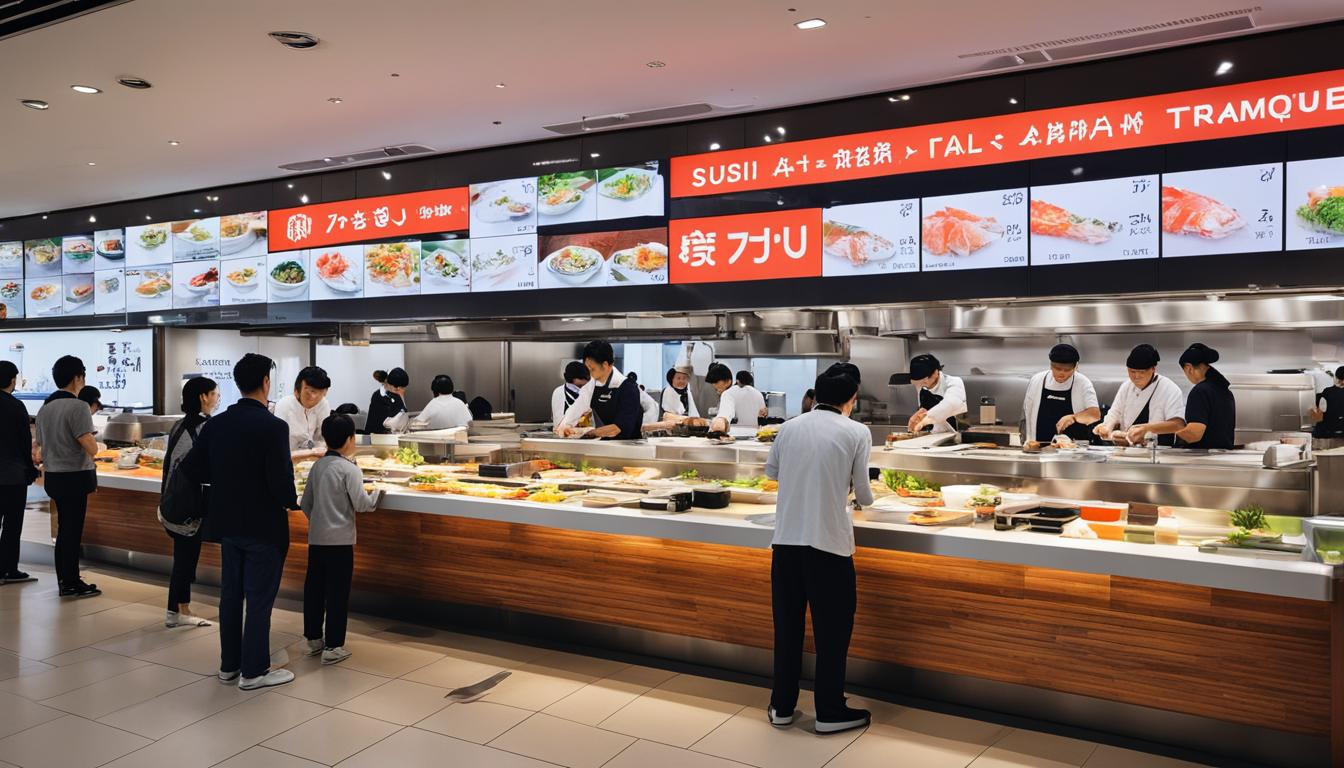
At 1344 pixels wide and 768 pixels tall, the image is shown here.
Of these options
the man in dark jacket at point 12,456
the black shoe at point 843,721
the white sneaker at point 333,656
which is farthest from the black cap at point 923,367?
the man in dark jacket at point 12,456

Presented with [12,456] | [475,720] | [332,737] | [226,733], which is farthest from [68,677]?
[12,456]

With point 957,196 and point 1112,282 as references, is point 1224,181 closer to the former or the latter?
point 1112,282

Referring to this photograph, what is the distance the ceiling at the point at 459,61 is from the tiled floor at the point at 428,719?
3.47 metres

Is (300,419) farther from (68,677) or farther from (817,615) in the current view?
(817,615)

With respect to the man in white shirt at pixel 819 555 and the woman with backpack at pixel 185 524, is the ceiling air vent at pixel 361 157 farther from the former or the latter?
the man in white shirt at pixel 819 555

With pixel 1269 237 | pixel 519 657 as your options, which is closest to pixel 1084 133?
pixel 1269 237

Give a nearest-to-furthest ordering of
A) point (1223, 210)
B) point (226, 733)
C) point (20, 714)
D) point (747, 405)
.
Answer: point (226, 733) → point (20, 714) → point (1223, 210) → point (747, 405)

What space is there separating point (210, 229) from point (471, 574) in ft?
18.1

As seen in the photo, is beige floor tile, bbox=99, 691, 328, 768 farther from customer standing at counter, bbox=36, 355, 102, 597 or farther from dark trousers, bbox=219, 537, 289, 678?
customer standing at counter, bbox=36, 355, 102, 597

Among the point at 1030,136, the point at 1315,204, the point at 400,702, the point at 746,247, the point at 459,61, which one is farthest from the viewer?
the point at 746,247

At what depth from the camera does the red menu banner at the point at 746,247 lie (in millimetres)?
6301

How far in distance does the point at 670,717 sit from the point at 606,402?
9.98 feet

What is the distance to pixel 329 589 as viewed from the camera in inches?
205

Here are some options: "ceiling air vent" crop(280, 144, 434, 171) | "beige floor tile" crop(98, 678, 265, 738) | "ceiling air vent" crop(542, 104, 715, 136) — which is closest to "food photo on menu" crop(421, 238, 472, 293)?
"ceiling air vent" crop(280, 144, 434, 171)
